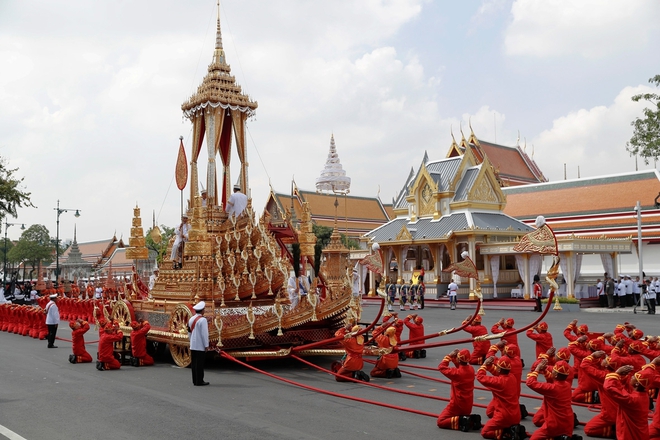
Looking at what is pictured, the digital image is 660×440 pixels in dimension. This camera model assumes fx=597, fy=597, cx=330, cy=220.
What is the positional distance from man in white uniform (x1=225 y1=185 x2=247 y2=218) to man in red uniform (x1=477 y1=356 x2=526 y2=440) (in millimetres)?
6993

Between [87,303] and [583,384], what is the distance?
19.6 m

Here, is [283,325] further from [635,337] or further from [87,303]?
[87,303]

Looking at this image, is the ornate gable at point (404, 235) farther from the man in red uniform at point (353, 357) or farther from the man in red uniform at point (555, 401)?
the man in red uniform at point (555, 401)

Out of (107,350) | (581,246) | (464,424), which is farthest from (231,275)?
(581,246)

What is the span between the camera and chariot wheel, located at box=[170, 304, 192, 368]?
34.0ft

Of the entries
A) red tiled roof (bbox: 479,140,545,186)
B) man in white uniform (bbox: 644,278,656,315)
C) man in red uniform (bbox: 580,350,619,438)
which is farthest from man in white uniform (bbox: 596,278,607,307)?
man in red uniform (bbox: 580,350,619,438)

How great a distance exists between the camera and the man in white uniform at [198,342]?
30.0 feet

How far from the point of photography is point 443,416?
21.8 feet

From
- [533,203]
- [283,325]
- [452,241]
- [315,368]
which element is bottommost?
[315,368]

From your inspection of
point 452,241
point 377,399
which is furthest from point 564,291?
point 377,399

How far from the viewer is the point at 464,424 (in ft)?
21.3

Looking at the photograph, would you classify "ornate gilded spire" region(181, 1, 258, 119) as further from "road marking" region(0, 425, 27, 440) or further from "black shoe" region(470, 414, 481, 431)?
"black shoe" region(470, 414, 481, 431)

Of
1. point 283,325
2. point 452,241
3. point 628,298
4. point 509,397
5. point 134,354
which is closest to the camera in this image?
point 509,397

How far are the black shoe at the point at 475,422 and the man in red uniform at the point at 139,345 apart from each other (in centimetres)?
693
